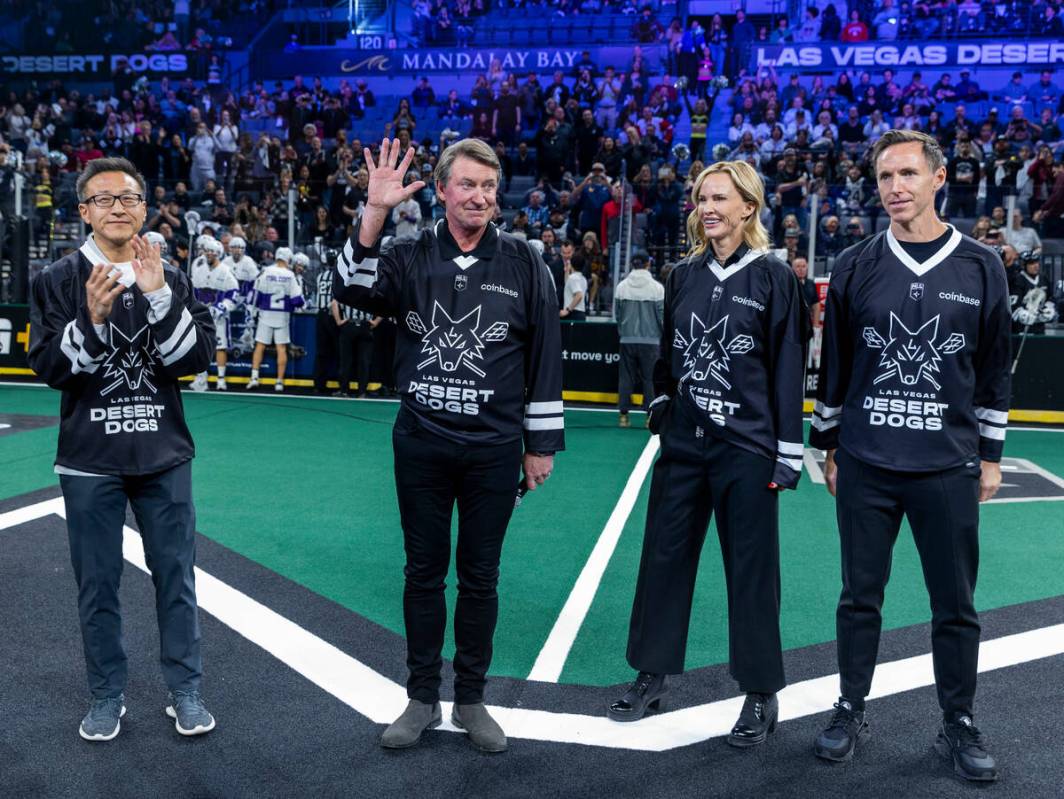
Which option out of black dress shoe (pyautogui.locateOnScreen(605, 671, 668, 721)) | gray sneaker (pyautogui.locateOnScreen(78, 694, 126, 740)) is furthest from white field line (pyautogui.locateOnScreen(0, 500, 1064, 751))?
gray sneaker (pyautogui.locateOnScreen(78, 694, 126, 740))

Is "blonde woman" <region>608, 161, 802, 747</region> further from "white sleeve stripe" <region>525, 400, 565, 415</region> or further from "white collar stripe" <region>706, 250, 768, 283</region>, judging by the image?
"white sleeve stripe" <region>525, 400, 565, 415</region>

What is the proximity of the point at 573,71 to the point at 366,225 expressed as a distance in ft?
89.6

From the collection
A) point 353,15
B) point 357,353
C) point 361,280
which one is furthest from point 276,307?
point 353,15

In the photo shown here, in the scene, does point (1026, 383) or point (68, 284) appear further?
point (1026, 383)

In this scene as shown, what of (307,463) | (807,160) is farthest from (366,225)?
(807,160)

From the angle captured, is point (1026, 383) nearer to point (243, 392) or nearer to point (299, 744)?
point (243, 392)

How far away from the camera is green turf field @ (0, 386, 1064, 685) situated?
5.56 metres

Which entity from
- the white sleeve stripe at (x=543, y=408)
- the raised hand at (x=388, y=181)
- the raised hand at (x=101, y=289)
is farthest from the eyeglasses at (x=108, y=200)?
the white sleeve stripe at (x=543, y=408)

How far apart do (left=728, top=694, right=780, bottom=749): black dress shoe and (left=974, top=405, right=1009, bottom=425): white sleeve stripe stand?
4.45 feet

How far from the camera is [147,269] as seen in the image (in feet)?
12.7

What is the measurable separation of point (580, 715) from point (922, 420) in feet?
5.89

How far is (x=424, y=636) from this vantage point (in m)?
4.15

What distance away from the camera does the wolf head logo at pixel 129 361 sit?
4.02 m

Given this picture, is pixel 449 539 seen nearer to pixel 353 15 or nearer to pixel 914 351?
pixel 914 351
